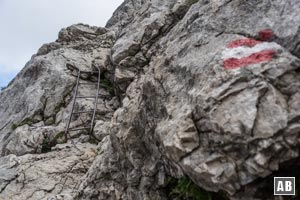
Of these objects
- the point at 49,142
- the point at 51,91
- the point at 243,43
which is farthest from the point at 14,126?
the point at 243,43

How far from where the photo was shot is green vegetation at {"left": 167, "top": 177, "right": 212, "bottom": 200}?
27.5ft

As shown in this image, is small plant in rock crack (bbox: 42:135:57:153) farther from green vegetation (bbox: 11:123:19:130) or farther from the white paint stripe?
the white paint stripe

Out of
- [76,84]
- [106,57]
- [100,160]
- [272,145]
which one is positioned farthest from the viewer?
[106,57]

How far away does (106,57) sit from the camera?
21656 millimetres

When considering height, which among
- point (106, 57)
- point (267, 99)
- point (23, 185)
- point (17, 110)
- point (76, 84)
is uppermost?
point (106, 57)

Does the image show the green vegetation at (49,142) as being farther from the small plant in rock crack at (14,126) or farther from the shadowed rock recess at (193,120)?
the small plant in rock crack at (14,126)

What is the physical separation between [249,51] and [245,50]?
0.36ft

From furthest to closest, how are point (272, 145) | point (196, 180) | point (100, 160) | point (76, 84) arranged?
point (76, 84) < point (100, 160) < point (196, 180) < point (272, 145)

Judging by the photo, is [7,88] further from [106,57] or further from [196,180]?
[196,180]

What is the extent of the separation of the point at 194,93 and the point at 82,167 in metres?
8.39

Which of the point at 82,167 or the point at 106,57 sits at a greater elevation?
the point at 106,57

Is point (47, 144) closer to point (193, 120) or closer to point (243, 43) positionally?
point (193, 120)

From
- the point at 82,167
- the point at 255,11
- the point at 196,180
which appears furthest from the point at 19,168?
the point at 255,11

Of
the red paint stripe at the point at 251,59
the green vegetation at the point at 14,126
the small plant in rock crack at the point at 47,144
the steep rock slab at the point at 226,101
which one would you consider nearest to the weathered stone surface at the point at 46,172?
the small plant in rock crack at the point at 47,144
